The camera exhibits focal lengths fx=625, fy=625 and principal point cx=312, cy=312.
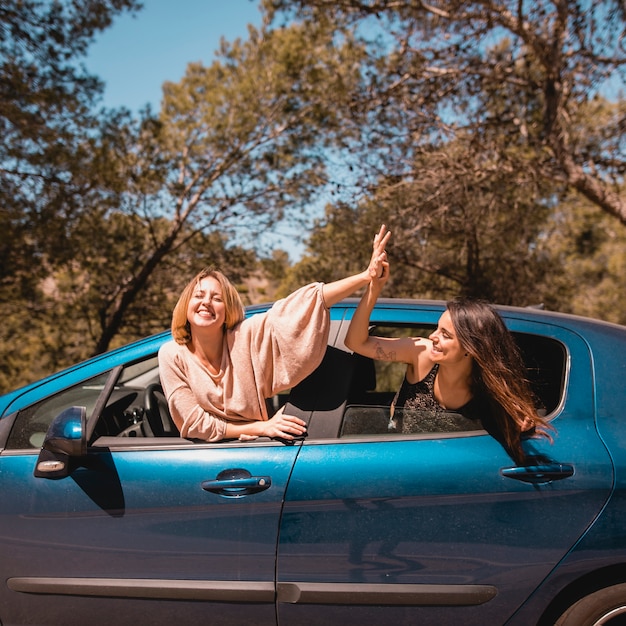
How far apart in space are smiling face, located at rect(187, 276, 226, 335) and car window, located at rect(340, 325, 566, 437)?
581mm

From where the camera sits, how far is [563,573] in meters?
2.08

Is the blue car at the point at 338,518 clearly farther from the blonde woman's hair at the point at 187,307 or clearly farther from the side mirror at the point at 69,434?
the blonde woman's hair at the point at 187,307

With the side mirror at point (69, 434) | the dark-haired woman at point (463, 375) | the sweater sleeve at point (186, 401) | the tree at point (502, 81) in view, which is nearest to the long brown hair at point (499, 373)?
the dark-haired woman at point (463, 375)

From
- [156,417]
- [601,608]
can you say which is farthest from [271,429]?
[601,608]

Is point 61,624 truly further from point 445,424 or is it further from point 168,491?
point 445,424

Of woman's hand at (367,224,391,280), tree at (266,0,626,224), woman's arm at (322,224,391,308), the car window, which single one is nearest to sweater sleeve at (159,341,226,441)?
the car window

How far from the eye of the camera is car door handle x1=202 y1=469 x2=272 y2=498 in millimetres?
2178

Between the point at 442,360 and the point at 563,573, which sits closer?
the point at 563,573

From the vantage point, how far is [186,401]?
2.39 metres

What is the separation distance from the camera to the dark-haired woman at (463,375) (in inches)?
86.3

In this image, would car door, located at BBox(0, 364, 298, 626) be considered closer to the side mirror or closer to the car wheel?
the side mirror

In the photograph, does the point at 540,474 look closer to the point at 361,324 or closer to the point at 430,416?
the point at 430,416

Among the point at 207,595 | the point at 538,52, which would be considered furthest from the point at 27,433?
the point at 538,52

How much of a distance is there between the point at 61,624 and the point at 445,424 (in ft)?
5.31
